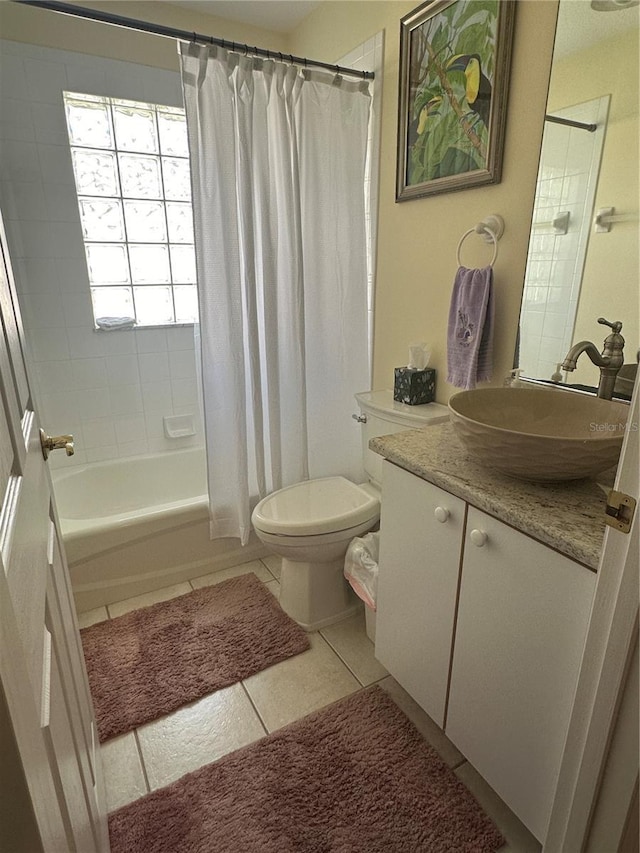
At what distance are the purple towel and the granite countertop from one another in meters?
0.40

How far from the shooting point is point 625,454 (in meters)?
0.73

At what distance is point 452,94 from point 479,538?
149 cm

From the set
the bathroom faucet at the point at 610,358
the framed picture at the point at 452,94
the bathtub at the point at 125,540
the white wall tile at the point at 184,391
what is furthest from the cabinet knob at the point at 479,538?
the white wall tile at the point at 184,391

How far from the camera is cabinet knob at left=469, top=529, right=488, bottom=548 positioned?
3.50ft

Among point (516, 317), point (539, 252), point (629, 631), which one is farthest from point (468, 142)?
point (629, 631)

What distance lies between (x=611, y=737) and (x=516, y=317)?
1.16m

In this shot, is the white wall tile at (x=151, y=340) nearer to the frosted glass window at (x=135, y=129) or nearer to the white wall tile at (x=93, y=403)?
the white wall tile at (x=93, y=403)

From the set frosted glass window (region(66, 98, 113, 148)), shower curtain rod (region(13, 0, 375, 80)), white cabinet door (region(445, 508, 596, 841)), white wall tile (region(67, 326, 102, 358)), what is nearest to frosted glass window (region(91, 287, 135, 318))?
white wall tile (region(67, 326, 102, 358))

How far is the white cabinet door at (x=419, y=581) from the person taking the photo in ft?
3.93

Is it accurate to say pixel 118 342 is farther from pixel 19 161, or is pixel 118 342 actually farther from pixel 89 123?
pixel 89 123

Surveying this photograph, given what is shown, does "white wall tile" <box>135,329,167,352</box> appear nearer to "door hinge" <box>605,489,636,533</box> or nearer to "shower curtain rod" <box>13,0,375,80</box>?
"shower curtain rod" <box>13,0,375,80</box>

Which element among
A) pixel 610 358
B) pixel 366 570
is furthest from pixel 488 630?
pixel 610 358

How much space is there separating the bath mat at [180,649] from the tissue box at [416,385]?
102cm

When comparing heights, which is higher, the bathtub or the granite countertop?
the granite countertop
